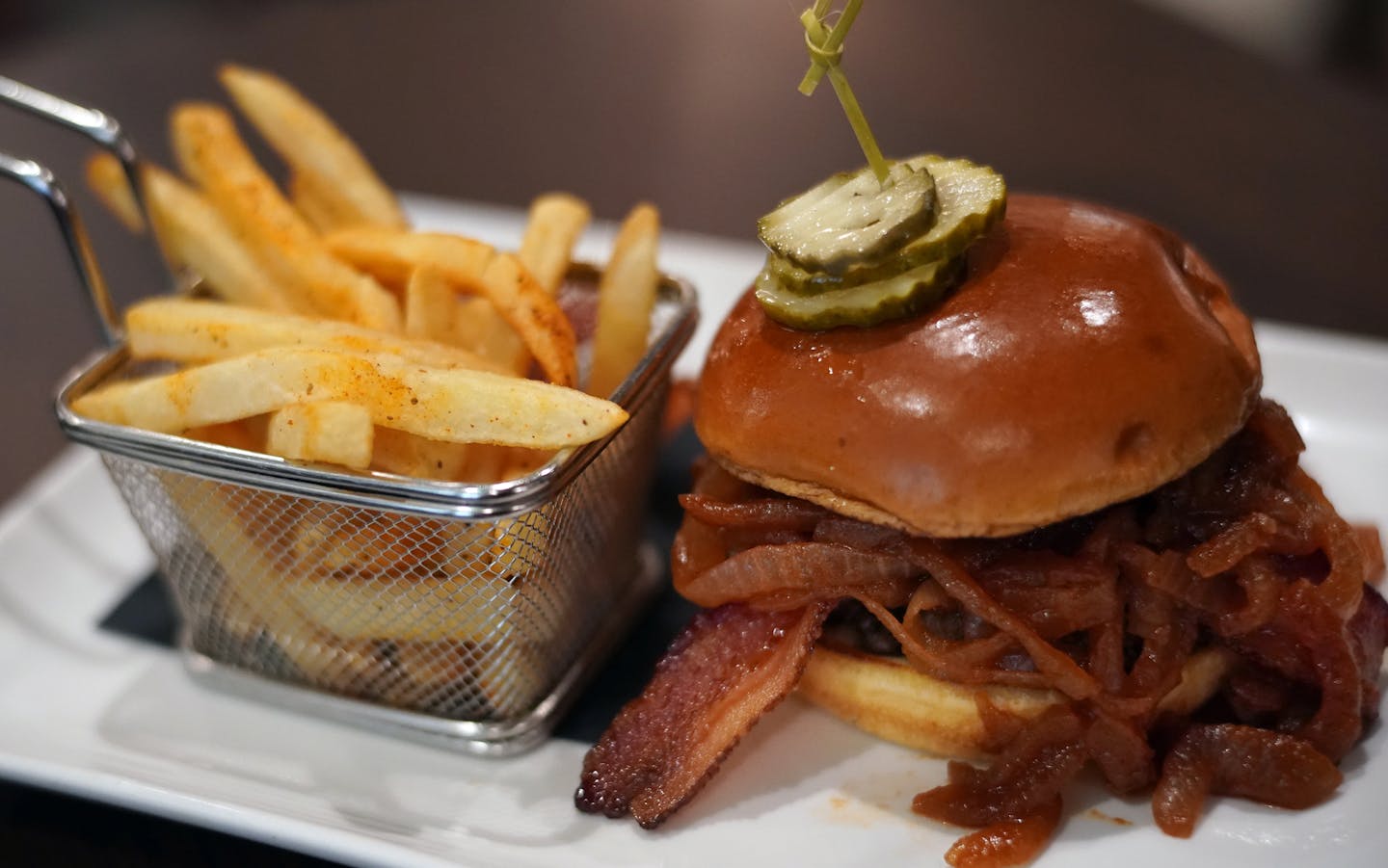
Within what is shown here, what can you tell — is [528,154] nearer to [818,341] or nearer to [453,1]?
[453,1]

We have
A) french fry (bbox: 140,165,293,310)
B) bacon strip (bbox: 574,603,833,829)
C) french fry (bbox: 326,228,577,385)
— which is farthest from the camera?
french fry (bbox: 140,165,293,310)

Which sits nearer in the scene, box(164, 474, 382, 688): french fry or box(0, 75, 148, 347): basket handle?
box(164, 474, 382, 688): french fry

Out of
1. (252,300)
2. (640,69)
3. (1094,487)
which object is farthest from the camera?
(640,69)

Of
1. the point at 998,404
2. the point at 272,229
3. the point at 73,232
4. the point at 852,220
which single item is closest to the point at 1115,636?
the point at 998,404

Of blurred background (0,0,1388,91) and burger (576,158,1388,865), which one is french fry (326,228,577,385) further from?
blurred background (0,0,1388,91)

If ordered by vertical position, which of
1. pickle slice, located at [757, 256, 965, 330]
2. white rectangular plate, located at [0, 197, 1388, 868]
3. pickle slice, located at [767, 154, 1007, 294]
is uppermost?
pickle slice, located at [767, 154, 1007, 294]

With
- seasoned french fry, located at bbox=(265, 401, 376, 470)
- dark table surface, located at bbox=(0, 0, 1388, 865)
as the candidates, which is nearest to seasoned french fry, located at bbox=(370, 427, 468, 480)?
seasoned french fry, located at bbox=(265, 401, 376, 470)

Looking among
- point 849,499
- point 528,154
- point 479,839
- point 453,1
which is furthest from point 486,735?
point 453,1
